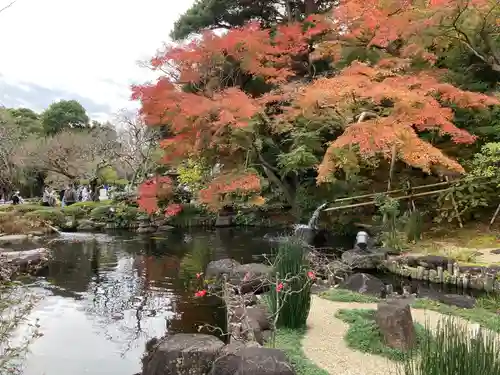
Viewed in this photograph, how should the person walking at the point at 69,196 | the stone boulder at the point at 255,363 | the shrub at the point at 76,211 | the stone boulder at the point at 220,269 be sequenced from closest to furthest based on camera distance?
1. the stone boulder at the point at 255,363
2. the stone boulder at the point at 220,269
3. the shrub at the point at 76,211
4. the person walking at the point at 69,196

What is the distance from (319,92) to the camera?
1101cm

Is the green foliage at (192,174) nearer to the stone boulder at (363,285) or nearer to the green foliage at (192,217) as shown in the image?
the green foliage at (192,217)

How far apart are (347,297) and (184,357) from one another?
3.00 metres

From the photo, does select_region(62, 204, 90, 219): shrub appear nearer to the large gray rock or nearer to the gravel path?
the large gray rock

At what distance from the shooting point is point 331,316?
5523 mm

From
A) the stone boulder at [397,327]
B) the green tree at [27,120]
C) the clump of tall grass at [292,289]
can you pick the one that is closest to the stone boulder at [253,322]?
the clump of tall grass at [292,289]

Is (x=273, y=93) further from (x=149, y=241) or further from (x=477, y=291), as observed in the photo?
(x=477, y=291)

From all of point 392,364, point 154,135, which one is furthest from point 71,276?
point 154,135

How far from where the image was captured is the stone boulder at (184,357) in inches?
157

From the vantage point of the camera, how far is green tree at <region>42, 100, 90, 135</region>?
29.8m

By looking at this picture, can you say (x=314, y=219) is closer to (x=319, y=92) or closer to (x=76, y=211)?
(x=319, y=92)

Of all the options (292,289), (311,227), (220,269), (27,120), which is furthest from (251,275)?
(27,120)

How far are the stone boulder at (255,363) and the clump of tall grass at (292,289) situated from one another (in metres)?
1.20

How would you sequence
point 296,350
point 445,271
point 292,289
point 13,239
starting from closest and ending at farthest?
point 296,350
point 292,289
point 445,271
point 13,239
